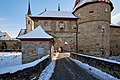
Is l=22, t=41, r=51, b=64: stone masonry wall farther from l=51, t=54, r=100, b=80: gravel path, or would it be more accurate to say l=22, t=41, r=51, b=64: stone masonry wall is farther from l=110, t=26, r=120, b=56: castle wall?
l=110, t=26, r=120, b=56: castle wall

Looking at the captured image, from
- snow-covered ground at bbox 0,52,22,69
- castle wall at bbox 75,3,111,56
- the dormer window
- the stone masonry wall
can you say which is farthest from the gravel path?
the dormer window

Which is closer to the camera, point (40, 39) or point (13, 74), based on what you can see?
point (13, 74)

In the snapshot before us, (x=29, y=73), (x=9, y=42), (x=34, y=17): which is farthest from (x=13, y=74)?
(x=9, y=42)

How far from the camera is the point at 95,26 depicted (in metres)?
25.0

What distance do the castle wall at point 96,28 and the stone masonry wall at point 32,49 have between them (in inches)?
467

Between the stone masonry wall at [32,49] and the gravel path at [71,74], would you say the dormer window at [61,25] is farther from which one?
the gravel path at [71,74]

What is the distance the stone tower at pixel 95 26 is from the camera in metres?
24.8

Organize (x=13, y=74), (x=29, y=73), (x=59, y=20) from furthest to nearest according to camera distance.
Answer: (x=59, y=20) → (x=29, y=73) → (x=13, y=74)

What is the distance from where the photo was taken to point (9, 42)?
4803 centimetres

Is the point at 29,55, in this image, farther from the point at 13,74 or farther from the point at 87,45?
the point at 87,45

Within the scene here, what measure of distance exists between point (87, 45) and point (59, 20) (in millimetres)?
7653

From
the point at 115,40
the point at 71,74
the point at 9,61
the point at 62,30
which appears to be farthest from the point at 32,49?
the point at 115,40

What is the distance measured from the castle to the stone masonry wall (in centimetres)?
945

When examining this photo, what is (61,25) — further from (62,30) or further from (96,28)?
(96,28)
